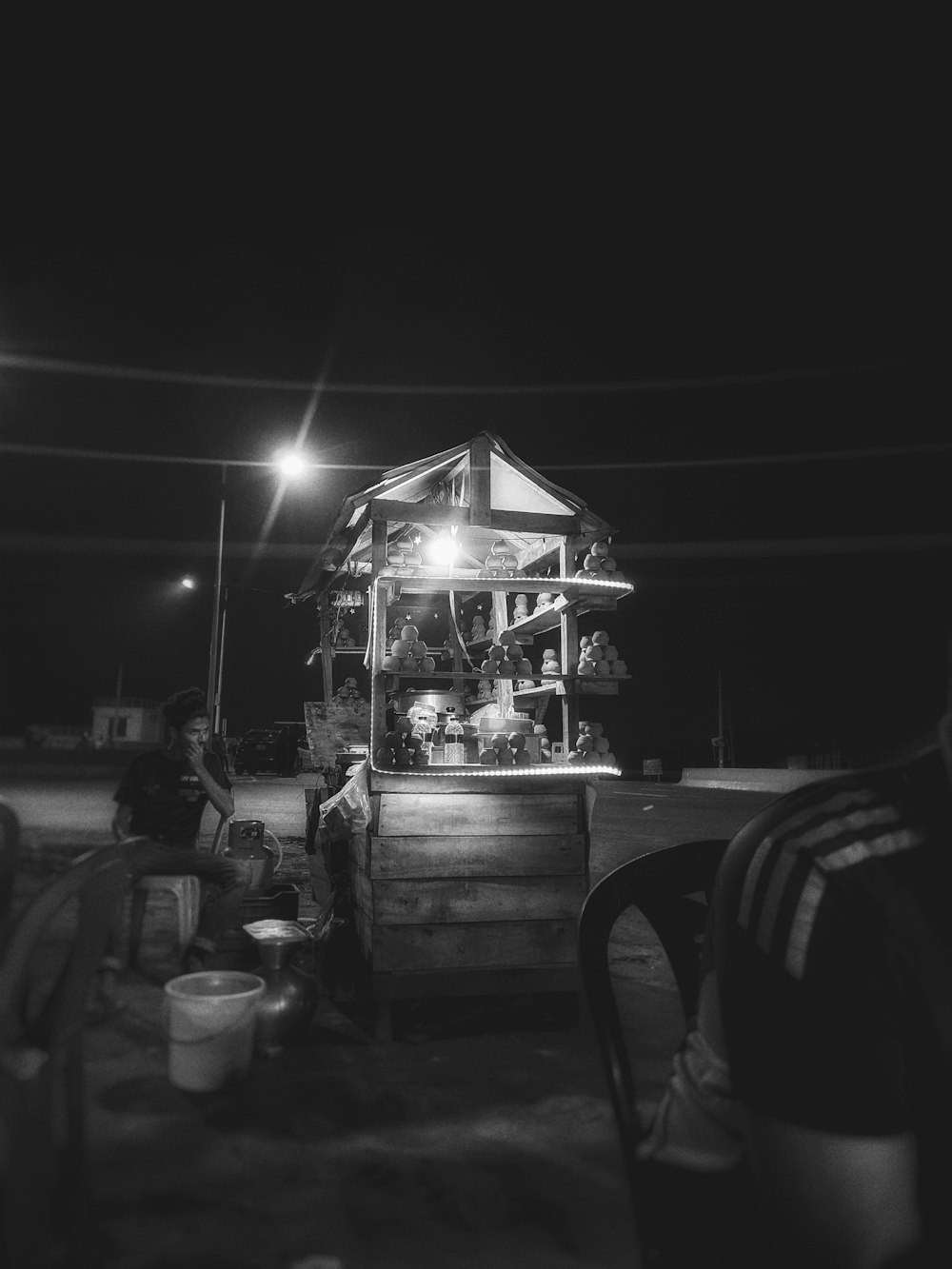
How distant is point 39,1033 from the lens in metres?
2.33

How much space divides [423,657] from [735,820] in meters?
12.5

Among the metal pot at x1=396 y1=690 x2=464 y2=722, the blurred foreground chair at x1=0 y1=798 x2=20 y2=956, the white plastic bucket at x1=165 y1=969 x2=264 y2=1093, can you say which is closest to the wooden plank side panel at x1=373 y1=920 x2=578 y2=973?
the white plastic bucket at x1=165 y1=969 x2=264 y2=1093

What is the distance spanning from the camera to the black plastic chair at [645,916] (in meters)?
1.83

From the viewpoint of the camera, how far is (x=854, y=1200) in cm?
112

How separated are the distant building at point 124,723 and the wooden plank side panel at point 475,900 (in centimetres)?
6395

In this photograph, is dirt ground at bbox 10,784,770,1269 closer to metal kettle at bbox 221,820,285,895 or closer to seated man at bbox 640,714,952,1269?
metal kettle at bbox 221,820,285,895

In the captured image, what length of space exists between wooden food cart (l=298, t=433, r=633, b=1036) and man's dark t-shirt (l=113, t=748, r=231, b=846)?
1.31 m

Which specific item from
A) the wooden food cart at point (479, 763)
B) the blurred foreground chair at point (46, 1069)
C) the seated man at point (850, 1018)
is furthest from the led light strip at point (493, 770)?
the seated man at point (850, 1018)

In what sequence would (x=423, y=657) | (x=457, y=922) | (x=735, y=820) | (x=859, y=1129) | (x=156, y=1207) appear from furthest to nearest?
1. (x=735, y=820)
2. (x=423, y=657)
3. (x=457, y=922)
4. (x=156, y=1207)
5. (x=859, y=1129)

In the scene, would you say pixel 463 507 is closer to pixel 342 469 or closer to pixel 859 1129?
pixel 859 1129

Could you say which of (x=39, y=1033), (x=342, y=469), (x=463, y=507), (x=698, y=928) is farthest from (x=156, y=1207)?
(x=342, y=469)

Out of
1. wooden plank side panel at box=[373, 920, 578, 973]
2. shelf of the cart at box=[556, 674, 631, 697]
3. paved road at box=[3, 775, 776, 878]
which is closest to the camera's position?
wooden plank side panel at box=[373, 920, 578, 973]

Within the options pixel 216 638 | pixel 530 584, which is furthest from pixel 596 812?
pixel 530 584

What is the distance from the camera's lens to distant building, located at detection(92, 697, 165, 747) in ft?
211
